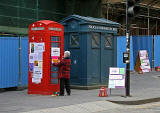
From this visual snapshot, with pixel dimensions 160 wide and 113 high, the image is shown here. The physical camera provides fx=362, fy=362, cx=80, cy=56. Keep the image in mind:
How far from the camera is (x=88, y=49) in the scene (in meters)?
16.1

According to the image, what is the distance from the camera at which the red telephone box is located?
14094mm

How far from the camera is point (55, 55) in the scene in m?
14.3

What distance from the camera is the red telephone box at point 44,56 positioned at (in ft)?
46.2

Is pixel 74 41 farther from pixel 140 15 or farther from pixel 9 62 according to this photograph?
pixel 140 15

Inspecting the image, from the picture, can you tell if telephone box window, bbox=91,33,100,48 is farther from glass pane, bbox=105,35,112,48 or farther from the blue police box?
glass pane, bbox=105,35,112,48

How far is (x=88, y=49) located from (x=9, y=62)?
3.50 metres

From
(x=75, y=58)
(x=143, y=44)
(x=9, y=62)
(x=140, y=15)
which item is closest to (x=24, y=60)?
(x=9, y=62)

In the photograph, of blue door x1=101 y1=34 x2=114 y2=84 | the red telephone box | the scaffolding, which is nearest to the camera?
the red telephone box

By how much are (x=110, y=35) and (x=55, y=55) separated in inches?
154

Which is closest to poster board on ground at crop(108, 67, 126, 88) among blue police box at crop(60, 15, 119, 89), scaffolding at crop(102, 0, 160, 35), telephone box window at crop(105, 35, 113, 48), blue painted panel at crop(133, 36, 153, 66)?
blue police box at crop(60, 15, 119, 89)

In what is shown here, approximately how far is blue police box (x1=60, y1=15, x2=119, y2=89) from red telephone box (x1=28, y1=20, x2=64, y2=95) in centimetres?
190

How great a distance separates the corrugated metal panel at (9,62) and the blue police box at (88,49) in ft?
8.29

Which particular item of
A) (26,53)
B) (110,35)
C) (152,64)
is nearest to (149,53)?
(152,64)

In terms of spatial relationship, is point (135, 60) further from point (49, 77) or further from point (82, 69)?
point (49, 77)
